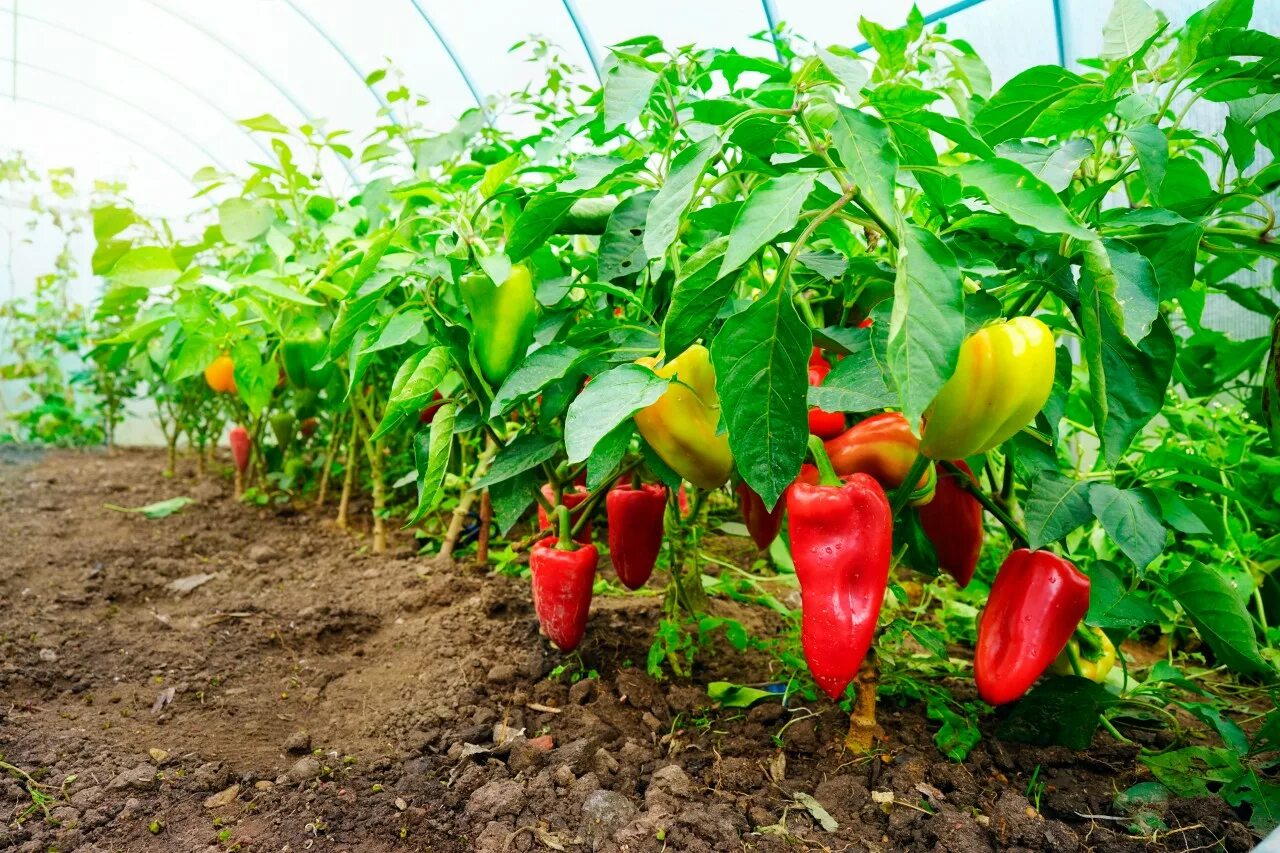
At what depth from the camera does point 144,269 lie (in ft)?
5.39

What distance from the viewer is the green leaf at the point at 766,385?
2.46ft

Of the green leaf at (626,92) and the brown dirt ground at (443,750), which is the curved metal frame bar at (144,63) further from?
the green leaf at (626,92)

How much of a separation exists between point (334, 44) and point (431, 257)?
4767 mm

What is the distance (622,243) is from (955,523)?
54 cm

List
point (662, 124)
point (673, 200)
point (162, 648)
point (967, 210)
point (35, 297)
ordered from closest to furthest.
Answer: point (673, 200) → point (967, 210) → point (662, 124) → point (162, 648) → point (35, 297)

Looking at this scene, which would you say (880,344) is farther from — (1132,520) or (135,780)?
(135,780)

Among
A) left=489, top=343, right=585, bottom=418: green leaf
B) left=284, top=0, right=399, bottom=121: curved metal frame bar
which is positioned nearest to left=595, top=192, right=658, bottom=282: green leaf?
left=489, top=343, right=585, bottom=418: green leaf

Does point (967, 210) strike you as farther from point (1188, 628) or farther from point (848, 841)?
point (1188, 628)

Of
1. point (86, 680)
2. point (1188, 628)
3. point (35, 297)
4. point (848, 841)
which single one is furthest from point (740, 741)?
point (35, 297)

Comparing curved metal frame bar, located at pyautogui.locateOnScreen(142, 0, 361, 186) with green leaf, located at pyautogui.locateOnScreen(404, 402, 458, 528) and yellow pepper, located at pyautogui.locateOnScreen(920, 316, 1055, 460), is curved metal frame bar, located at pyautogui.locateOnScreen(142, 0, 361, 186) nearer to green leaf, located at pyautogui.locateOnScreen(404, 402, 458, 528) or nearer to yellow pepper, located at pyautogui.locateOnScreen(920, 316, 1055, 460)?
green leaf, located at pyautogui.locateOnScreen(404, 402, 458, 528)

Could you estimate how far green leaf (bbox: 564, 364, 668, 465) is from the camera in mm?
768

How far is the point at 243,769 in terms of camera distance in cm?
118

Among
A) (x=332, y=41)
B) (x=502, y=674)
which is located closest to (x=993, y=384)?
(x=502, y=674)

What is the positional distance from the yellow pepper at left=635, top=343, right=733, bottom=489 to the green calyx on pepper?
0.71ft
